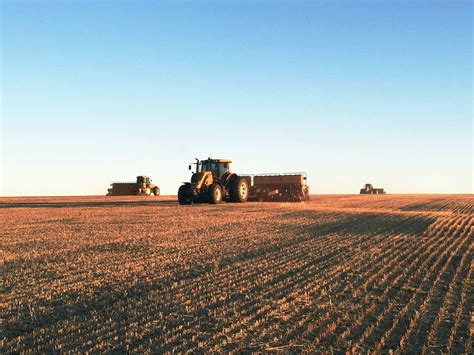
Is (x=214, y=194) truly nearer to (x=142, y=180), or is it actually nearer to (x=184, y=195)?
(x=184, y=195)

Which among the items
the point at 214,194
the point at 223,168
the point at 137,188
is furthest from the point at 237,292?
the point at 137,188

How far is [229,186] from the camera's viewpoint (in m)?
24.9

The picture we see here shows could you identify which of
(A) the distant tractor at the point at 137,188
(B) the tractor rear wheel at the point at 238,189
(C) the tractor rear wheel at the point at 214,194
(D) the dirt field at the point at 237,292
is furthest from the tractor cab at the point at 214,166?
(A) the distant tractor at the point at 137,188

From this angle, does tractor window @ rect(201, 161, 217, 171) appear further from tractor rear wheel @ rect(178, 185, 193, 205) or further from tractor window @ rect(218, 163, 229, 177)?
tractor rear wheel @ rect(178, 185, 193, 205)

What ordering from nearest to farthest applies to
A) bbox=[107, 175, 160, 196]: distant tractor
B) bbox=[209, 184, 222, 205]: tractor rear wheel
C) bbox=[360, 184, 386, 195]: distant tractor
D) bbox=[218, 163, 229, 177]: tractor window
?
bbox=[209, 184, 222, 205]: tractor rear wheel < bbox=[218, 163, 229, 177]: tractor window < bbox=[107, 175, 160, 196]: distant tractor < bbox=[360, 184, 386, 195]: distant tractor

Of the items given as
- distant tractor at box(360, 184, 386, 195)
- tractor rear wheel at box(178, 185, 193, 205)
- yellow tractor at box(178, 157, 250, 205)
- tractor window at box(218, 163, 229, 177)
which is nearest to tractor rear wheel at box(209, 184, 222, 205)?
yellow tractor at box(178, 157, 250, 205)

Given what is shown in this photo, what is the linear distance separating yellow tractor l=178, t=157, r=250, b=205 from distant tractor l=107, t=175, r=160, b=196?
20947 millimetres

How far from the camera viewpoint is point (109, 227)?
46.7ft

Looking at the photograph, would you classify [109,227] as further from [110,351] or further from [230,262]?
[110,351]

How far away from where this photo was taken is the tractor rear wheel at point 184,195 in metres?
23.7

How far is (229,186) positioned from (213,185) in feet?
5.35

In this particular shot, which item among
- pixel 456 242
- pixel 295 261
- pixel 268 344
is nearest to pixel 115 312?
pixel 268 344

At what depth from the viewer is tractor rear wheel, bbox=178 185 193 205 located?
23.7 m

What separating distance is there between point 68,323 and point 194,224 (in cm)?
966
